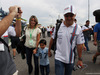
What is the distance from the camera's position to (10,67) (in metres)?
1.45

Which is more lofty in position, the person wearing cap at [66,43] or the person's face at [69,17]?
the person's face at [69,17]

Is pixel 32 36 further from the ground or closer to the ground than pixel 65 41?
further from the ground

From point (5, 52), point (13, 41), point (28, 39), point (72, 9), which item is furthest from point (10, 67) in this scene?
point (13, 41)

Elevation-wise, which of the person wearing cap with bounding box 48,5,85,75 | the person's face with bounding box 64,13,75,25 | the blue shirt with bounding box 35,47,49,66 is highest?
the person's face with bounding box 64,13,75,25

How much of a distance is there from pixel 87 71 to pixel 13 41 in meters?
4.28

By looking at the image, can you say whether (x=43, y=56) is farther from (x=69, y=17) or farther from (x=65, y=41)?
(x=69, y=17)

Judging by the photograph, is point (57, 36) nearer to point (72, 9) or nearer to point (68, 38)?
point (68, 38)

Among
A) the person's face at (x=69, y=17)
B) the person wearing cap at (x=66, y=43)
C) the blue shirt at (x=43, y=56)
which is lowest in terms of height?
the blue shirt at (x=43, y=56)

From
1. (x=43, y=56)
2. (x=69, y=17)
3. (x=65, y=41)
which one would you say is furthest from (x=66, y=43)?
(x=43, y=56)

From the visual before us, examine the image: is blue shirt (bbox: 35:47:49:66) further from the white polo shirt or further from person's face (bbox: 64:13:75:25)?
person's face (bbox: 64:13:75:25)

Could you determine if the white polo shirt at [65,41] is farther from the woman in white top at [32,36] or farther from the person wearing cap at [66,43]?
the woman in white top at [32,36]

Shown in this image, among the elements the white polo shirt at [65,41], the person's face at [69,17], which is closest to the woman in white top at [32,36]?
the white polo shirt at [65,41]

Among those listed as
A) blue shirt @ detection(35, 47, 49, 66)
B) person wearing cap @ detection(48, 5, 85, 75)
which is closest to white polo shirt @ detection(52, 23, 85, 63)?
person wearing cap @ detection(48, 5, 85, 75)

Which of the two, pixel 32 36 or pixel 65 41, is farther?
pixel 32 36
